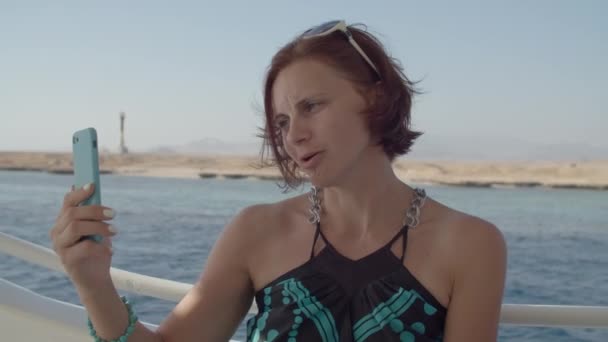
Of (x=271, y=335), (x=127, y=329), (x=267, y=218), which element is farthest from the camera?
(x=267, y=218)

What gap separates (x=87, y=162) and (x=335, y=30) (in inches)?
18.3

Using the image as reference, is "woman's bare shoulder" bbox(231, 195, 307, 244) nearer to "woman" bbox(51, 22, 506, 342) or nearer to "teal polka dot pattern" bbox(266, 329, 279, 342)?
"woman" bbox(51, 22, 506, 342)

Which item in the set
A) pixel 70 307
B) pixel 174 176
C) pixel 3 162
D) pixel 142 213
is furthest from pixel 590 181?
pixel 70 307

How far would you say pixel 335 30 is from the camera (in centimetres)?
118

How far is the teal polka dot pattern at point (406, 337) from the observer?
1.11 meters

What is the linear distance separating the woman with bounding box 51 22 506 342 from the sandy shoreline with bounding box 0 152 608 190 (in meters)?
34.9

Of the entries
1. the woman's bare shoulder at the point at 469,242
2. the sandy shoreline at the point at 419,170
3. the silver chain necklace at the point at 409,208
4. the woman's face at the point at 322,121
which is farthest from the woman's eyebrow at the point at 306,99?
the sandy shoreline at the point at 419,170

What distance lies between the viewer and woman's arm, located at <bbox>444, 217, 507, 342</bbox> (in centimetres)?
111

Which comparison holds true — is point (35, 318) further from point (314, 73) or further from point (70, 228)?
point (314, 73)

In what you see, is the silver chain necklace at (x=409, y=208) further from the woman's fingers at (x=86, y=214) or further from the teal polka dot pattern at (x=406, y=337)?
the woman's fingers at (x=86, y=214)

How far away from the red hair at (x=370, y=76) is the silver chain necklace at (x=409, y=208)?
0.09 m

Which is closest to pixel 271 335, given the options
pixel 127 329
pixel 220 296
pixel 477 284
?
pixel 220 296

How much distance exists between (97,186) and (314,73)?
1.31ft

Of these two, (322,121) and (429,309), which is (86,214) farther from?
(429,309)
